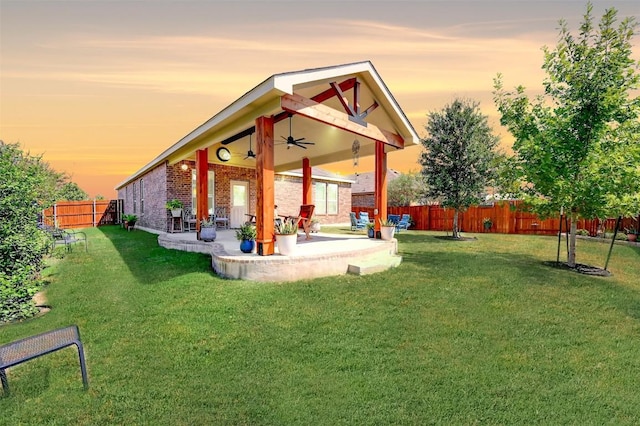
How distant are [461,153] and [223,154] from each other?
34.0 feet

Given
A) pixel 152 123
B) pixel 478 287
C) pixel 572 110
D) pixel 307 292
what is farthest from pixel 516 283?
pixel 152 123

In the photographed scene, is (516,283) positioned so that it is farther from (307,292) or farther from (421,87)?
(421,87)

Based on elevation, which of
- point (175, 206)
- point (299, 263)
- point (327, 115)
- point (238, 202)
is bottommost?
point (299, 263)

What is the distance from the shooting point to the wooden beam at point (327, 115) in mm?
5984

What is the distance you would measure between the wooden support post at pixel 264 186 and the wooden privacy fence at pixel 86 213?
2077 centimetres

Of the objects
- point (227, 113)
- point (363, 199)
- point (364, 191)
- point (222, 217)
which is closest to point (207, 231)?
point (227, 113)

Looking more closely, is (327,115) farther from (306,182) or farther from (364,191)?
(364,191)

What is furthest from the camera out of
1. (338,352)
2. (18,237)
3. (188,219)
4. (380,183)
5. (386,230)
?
(188,219)

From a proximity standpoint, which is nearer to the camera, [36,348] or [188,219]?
[36,348]

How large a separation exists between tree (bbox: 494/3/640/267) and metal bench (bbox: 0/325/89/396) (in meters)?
8.99

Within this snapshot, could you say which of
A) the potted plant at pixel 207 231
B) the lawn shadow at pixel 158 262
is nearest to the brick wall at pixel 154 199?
the lawn shadow at pixel 158 262

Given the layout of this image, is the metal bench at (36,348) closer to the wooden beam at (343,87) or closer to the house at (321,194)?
the wooden beam at (343,87)

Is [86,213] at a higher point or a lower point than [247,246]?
higher

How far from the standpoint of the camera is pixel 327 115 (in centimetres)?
682
